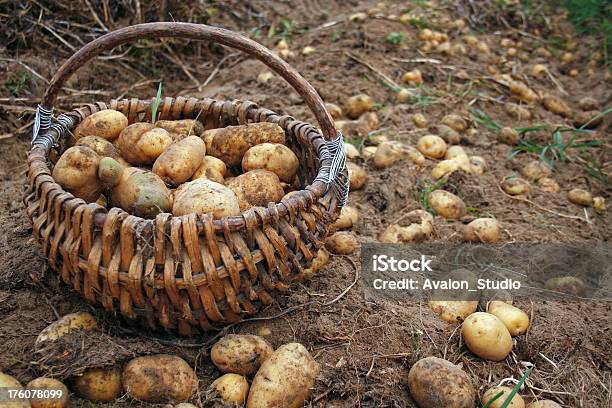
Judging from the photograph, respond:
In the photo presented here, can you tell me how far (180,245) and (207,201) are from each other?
0.60 ft

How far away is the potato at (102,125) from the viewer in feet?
6.98

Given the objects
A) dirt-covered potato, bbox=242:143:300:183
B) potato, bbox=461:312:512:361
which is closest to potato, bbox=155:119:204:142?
dirt-covered potato, bbox=242:143:300:183

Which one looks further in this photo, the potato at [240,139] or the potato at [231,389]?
the potato at [240,139]

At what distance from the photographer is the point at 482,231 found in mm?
2529

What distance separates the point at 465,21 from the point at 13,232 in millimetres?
4339

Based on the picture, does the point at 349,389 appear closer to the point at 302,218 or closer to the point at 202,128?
the point at 302,218

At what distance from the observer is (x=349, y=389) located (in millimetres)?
1729

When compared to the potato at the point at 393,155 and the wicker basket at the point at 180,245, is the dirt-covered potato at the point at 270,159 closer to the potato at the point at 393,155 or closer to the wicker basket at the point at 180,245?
the wicker basket at the point at 180,245

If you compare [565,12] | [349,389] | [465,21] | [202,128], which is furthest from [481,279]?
[565,12]

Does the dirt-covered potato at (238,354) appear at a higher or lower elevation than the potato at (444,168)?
higher

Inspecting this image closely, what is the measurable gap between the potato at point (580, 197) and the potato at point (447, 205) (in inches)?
27.3

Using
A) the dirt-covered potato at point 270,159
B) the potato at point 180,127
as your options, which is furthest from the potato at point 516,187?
the potato at point 180,127

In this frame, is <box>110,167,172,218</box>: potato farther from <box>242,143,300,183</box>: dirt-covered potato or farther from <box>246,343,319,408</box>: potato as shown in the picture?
<box>246,343,319,408</box>: potato

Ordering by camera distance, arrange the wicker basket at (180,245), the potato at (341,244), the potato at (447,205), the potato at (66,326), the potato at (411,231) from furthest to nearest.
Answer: the potato at (447,205), the potato at (411,231), the potato at (341,244), the potato at (66,326), the wicker basket at (180,245)
